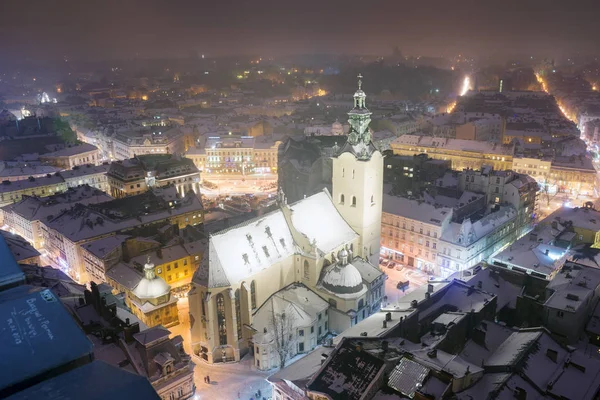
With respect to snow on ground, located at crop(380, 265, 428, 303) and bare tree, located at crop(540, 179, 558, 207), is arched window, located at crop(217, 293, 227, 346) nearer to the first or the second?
snow on ground, located at crop(380, 265, 428, 303)

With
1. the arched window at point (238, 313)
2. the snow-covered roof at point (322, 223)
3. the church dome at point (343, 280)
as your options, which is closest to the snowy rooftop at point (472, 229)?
the snow-covered roof at point (322, 223)

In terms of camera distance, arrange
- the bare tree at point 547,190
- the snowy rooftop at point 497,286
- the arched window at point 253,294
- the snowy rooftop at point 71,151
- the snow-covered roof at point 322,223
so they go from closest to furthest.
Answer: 1. the snowy rooftop at point 497,286
2. the arched window at point 253,294
3. the snow-covered roof at point 322,223
4. the bare tree at point 547,190
5. the snowy rooftop at point 71,151

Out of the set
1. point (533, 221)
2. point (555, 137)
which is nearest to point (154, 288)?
point (533, 221)

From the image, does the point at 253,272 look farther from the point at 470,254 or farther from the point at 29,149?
the point at 29,149

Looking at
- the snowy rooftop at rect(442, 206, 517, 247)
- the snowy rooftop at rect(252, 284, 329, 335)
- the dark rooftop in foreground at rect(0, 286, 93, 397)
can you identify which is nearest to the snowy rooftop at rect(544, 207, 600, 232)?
the snowy rooftop at rect(442, 206, 517, 247)

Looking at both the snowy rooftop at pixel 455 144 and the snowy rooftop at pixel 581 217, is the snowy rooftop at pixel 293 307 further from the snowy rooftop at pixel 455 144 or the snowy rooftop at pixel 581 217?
the snowy rooftop at pixel 455 144

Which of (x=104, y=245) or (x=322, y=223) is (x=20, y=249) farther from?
(x=322, y=223)
